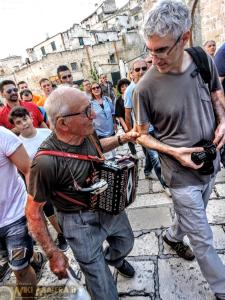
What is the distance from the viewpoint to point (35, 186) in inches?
68.7

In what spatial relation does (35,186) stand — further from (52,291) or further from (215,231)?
(215,231)

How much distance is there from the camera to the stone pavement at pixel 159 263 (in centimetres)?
241

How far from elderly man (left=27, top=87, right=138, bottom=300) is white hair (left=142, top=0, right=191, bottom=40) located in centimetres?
65

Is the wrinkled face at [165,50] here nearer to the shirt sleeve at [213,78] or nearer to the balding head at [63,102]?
the shirt sleeve at [213,78]

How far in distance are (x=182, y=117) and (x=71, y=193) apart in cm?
100

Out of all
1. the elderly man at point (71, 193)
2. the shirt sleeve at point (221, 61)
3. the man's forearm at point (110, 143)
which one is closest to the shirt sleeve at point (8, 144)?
the elderly man at point (71, 193)

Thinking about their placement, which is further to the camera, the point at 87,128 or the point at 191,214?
the point at 191,214

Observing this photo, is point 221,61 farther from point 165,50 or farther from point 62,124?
point 62,124

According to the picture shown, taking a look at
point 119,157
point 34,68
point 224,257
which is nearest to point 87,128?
point 119,157

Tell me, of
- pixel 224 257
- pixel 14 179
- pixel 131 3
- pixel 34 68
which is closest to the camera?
pixel 14 179

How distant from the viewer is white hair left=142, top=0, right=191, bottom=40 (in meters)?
1.69

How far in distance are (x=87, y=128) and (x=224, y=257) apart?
6.46ft

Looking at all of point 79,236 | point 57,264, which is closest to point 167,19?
point 79,236

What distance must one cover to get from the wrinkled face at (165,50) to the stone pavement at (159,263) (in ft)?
6.43
